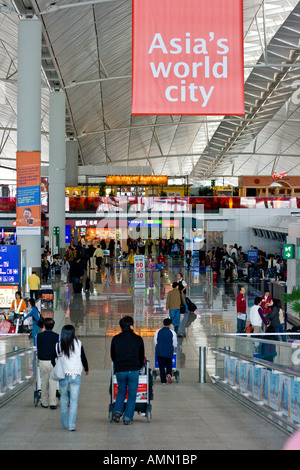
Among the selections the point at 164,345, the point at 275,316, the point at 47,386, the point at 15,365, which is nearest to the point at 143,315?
the point at 275,316

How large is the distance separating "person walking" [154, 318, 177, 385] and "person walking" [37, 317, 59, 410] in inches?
101

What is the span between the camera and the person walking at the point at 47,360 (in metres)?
8.70

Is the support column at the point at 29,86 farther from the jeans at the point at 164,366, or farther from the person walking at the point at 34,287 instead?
the jeans at the point at 164,366

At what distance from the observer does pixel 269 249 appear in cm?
4603

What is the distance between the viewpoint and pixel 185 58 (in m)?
15.2

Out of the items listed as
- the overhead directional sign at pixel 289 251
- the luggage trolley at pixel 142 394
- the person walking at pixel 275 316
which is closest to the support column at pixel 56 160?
the overhead directional sign at pixel 289 251

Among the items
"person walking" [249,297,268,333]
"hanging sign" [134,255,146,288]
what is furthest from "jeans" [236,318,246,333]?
"hanging sign" [134,255,146,288]

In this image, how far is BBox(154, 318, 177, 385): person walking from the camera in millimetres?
11047

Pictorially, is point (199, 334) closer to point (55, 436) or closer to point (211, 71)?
point (211, 71)

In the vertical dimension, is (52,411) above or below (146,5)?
below

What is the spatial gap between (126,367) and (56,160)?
3123 centimetres

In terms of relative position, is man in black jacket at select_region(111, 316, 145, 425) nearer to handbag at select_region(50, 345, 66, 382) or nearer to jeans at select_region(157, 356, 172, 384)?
handbag at select_region(50, 345, 66, 382)

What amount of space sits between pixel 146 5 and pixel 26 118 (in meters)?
9.62
